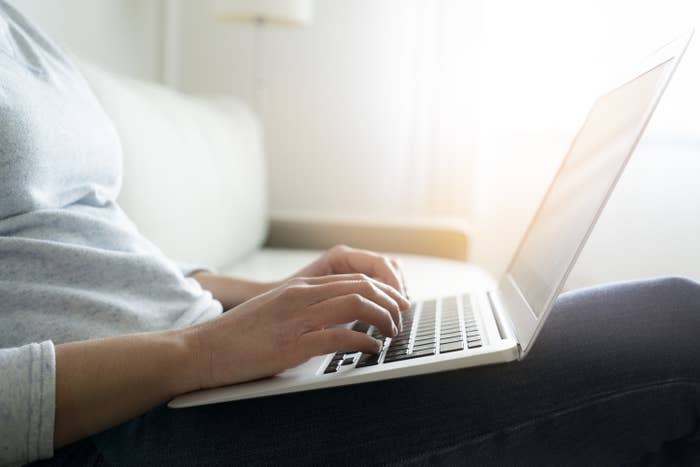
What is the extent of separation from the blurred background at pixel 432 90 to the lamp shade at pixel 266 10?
5 centimetres

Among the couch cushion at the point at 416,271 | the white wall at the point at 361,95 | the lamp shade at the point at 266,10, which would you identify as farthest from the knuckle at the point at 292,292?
the white wall at the point at 361,95

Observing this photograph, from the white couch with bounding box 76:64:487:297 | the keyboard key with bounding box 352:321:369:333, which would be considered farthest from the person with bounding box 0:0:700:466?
the white couch with bounding box 76:64:487:297

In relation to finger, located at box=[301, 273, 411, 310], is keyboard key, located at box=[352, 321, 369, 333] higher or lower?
lower

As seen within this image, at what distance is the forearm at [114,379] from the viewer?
0.57 meters

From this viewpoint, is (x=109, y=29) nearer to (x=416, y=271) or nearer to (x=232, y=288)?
(x=416, y=271)

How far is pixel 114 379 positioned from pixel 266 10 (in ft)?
7.26

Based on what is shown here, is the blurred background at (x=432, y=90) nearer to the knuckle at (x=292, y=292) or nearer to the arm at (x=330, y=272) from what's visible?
the arm at (x=330, y=272)

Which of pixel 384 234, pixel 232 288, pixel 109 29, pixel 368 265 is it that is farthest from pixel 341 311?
pixel 109 29

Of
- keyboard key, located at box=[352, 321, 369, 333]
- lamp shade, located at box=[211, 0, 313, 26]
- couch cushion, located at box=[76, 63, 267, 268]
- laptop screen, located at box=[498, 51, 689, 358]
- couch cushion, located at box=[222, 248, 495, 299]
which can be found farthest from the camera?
lamp shade, located at box=[211, 0, 313, 26]

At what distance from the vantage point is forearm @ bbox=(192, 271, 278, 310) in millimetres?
Result: 1040

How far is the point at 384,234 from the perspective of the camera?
7.39 feet

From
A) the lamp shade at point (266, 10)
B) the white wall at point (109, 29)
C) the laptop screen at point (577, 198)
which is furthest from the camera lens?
the lamp shade at point (266, 10)

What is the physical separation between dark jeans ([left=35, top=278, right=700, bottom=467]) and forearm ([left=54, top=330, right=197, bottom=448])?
0.16 ft

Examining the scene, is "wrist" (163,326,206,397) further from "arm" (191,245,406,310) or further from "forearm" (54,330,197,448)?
"arm" (191,245,406,310)
